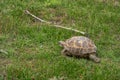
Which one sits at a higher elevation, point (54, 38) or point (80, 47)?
point (80, 47)

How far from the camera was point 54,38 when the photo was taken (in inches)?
362

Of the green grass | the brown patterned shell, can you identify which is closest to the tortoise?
the brown patterned shell

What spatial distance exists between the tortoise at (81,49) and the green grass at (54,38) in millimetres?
130

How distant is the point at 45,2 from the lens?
11266mm

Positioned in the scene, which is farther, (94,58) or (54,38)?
(54,38)

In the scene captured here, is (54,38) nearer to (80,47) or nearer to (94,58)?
(80,47)

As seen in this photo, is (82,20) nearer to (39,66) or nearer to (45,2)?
(45,2)

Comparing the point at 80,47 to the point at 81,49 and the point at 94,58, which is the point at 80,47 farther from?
the point at 94,58

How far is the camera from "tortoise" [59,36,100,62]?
827 cm

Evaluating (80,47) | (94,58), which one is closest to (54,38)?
(80,47)

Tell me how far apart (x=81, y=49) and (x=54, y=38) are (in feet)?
3.69

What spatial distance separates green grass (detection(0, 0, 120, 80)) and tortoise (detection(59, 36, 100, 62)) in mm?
130

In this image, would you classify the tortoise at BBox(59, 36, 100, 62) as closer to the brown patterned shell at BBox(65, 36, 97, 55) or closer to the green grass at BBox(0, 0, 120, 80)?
the brown patterned shell at BBox(65, 36, 97, 55)

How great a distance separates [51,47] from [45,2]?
277 cm
